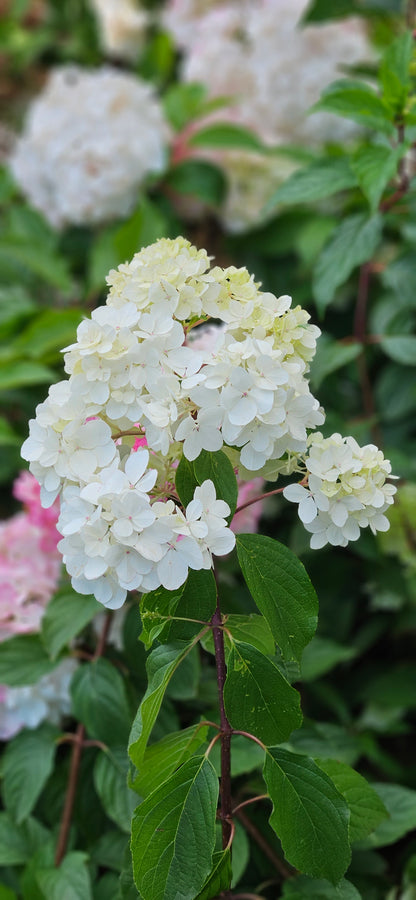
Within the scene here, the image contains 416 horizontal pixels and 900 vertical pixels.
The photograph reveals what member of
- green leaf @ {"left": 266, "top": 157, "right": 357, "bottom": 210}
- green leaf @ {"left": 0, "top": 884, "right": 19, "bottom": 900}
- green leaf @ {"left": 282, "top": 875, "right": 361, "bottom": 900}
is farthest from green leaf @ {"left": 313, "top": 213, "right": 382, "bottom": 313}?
green leaf @ {"left": 0, "top": 884, "right": 19, "bottom": 900}

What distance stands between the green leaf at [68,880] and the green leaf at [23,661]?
6.6 inches

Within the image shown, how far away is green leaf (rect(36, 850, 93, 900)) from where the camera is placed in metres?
0.75

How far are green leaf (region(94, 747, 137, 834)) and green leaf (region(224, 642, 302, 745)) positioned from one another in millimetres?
272

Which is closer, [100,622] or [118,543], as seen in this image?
[118,543]

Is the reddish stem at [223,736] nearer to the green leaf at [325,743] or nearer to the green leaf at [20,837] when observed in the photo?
the green leaf at [325,743]


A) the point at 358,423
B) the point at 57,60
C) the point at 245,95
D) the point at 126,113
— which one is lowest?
the point at 358,423

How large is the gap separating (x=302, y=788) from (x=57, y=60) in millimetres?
2170

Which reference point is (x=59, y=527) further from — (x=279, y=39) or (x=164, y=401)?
(x=279, y=39)

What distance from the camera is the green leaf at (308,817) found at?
0.56 meters

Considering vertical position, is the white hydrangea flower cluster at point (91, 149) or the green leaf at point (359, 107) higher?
the white hydrangea flower cluster at point (91, 149)

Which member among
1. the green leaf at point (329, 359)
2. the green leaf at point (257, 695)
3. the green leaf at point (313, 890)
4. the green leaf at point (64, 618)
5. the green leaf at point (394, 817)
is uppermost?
the green leaf at point (329, 359)

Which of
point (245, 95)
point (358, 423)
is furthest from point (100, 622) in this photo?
point (245, 95)

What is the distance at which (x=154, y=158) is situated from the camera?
1436 millimetres

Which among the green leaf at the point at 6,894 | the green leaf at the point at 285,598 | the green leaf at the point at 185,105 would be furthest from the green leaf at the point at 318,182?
the green leaf at the point at 6,894
